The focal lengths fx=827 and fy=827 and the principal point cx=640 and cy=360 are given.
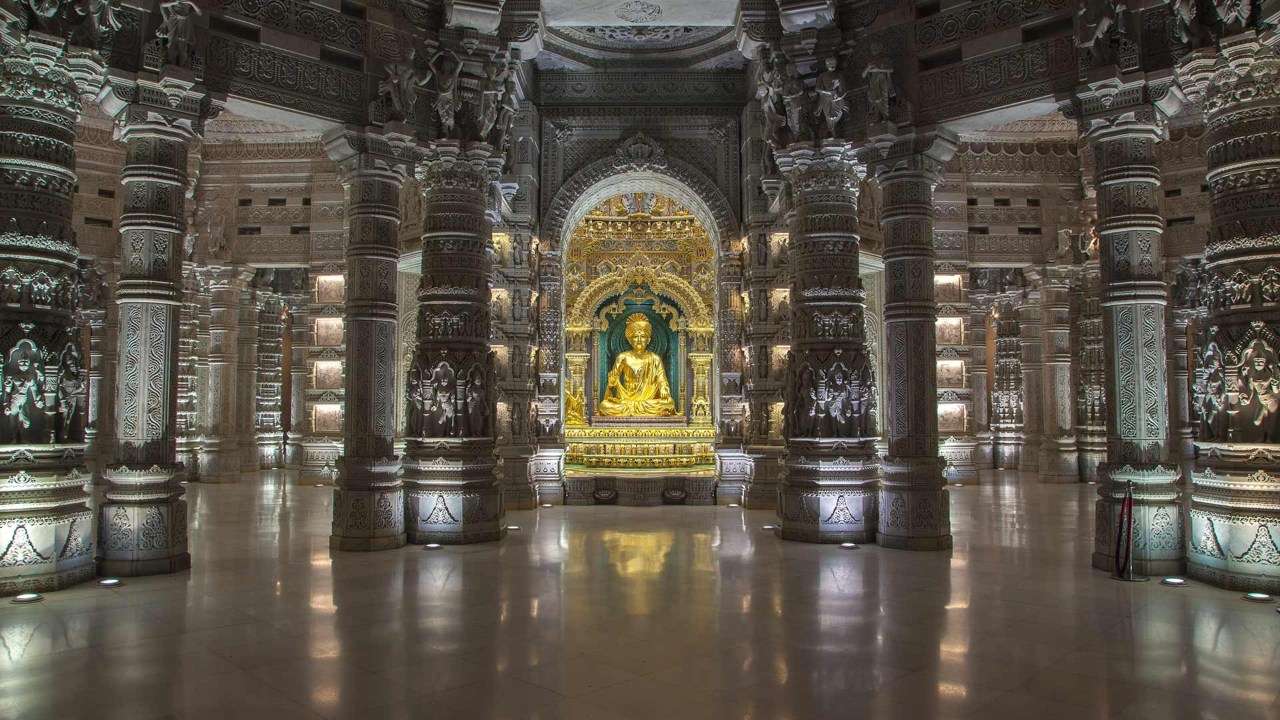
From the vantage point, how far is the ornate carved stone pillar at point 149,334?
24.6 ft

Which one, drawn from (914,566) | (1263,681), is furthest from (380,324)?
(1263,681)

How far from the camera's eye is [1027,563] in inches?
316

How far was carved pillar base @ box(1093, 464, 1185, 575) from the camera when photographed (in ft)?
24.2

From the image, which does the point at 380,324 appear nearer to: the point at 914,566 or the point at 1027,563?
the point at 914,566

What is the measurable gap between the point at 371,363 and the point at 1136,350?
783cm

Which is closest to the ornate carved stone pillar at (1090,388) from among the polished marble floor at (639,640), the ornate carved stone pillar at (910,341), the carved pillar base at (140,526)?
the ornate carved stone pillar at (910,341)

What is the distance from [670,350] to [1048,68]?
1310 centimetres

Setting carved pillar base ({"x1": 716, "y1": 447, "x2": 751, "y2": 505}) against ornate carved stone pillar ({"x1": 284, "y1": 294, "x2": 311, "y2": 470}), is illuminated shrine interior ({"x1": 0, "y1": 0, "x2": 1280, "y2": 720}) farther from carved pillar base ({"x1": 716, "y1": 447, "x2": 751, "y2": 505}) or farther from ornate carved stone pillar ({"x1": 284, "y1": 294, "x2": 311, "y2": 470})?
ornate carved stone pillar ({"x1": 284, "y1": 294, "x2": 311, "y2": 470})

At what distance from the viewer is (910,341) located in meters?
9.34

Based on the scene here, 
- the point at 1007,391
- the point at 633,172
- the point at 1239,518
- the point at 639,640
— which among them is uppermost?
the point at 633,172

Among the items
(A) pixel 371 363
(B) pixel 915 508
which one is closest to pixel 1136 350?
(B) pixel 915 508

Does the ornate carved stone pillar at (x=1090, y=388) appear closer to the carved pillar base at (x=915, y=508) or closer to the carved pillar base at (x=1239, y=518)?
the carved pillar base at (x=915, y=508)

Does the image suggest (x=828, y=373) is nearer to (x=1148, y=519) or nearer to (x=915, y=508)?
(x=915, y=508)

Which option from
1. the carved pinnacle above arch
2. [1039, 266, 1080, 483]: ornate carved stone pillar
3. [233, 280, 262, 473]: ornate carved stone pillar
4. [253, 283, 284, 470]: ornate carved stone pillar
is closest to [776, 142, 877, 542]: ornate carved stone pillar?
the carved pinnacle above arch
